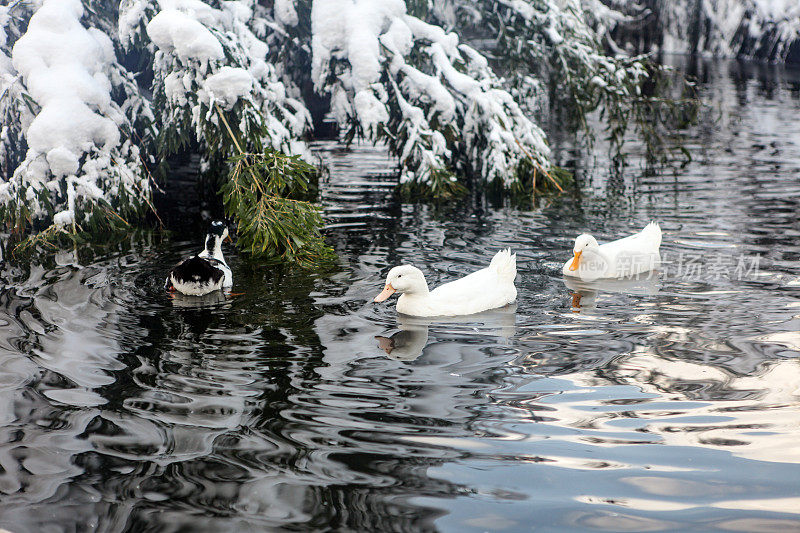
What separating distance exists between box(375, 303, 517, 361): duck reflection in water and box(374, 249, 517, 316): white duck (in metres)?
0.07

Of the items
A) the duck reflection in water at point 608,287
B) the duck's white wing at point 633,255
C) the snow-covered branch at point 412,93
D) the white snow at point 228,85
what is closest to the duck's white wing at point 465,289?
the duck reflection in water at point 608,287

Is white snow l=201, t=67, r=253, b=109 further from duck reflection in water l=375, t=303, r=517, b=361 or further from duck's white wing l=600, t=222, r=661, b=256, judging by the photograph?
duck's white wing l=600, t=222, r=661, b=256

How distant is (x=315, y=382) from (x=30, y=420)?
5.71 ft

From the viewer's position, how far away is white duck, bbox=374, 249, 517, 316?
676cm

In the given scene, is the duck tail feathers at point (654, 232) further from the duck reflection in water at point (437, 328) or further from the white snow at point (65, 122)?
the white snow at point (65, 122)

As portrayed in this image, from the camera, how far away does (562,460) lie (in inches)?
169

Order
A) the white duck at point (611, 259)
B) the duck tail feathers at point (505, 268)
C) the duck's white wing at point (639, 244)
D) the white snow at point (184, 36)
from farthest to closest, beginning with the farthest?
1. the white snow at point (184, 36)
2. the duck's white wing at point (639, 244)
3. the white duck at point (611, 259)
4. the duck tail feathers at point (505, 268)

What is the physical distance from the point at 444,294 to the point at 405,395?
1.75 metres

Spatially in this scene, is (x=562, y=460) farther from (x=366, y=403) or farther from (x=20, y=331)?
(x=20, y=331)

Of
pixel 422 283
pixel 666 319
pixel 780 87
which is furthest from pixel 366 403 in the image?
pixel 780 87

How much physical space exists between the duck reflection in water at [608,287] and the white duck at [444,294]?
0.70 m

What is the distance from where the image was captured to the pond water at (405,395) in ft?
13.0

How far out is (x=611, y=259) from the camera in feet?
25.5

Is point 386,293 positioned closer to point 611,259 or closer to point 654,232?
point 611,259
